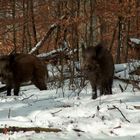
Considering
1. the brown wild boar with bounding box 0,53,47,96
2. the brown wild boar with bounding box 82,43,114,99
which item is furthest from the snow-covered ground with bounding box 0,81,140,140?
the brown wild boar with bounding box 0,53,47,96

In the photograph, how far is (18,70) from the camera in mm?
11906

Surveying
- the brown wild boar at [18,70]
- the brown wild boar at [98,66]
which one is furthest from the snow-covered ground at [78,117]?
the brown wild boar at [18,70]

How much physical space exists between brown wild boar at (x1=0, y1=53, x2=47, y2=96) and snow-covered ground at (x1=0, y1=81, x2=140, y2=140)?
2506mm

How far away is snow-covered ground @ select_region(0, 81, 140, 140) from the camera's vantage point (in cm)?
608

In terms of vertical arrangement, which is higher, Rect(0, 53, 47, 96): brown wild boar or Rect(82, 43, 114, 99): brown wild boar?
Rect(82, 43, 114, 99): brown wild boar

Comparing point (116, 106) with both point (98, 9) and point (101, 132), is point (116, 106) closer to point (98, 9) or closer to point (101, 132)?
point (101, 132)

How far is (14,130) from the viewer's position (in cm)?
627

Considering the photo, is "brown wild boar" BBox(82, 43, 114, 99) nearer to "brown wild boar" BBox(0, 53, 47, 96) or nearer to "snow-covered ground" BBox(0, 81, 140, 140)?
"snow-covered ground" BBox(0, 81, 140, 140)

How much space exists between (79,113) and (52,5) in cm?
1755

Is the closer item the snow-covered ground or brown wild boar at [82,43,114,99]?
the snow-covered ground

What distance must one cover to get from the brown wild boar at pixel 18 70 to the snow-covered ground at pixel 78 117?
8.22 feet

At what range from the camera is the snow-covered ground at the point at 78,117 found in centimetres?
608

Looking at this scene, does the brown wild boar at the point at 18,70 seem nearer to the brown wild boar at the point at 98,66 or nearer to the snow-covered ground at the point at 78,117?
the snow-covered ground at the point at 78,117

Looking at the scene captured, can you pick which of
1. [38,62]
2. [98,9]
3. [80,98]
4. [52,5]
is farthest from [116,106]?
[52,5]
